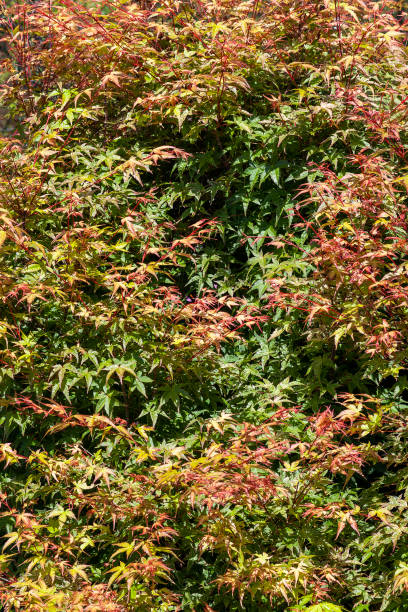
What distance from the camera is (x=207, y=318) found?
3.54 metres

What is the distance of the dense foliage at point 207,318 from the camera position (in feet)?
10.1

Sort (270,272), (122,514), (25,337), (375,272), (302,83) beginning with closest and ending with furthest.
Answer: (122,514) < (375,272) < (25,337) < (270,272) < (302,83)

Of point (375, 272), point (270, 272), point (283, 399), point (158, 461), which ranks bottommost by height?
point (158, 461)

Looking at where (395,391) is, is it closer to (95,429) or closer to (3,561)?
(95,429)

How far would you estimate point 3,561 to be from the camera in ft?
10.7

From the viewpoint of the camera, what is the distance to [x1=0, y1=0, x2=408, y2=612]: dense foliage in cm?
308

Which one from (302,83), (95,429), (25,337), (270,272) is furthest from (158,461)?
(302,83)

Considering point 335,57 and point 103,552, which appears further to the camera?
point 335,57

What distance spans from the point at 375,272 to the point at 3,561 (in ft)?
7.33

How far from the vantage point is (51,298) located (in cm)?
380

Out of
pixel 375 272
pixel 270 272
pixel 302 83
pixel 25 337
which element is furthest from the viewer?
pixel 302 83

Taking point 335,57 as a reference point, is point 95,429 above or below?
below

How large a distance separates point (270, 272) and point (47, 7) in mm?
→ 2161

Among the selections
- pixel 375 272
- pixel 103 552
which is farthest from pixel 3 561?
pixel 375 272
